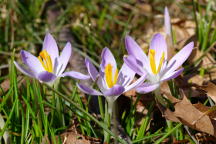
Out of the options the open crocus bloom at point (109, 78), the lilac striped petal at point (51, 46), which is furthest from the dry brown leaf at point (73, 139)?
the lilac striped petal at point (51, 46)

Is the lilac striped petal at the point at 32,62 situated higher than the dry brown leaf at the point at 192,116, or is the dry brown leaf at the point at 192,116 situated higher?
the lilac striped petal at the point at 32,62

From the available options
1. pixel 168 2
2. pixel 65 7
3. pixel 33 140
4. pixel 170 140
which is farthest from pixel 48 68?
pixel 168 2

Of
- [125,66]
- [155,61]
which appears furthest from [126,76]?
[155,61]

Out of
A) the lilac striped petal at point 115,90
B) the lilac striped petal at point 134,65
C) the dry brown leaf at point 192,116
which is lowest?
the dry brown leaf at point 192,116

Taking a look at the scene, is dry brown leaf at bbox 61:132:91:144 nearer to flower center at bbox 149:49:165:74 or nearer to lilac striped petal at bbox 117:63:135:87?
lilac striped petal at bbox 117:63:135:87

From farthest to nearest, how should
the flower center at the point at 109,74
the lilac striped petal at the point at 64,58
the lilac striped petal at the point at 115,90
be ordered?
1. the lilac striped petal at the point at 64,58
2. the flower center at the point at 109,74
3. the lilac striped petal at the point at 115,90

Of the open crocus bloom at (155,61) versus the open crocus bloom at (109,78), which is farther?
the open crocus bloom at (155,61)

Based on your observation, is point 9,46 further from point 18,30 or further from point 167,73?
point 167,73

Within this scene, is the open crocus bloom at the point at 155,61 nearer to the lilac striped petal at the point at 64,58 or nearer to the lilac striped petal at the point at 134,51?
the lilac striped petal at the point at 134,51

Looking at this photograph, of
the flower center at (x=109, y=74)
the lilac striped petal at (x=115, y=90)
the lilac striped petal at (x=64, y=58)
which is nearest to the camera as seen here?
the lilac striped petal at (x=115, y=90)

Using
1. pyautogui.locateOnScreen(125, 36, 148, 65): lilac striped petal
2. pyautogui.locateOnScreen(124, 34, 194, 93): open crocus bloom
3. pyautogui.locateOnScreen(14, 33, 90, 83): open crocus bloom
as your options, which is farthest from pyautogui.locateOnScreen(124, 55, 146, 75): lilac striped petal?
pyautogui.locateOnScreen(14, 33, 90, 83): open crocus bloom
